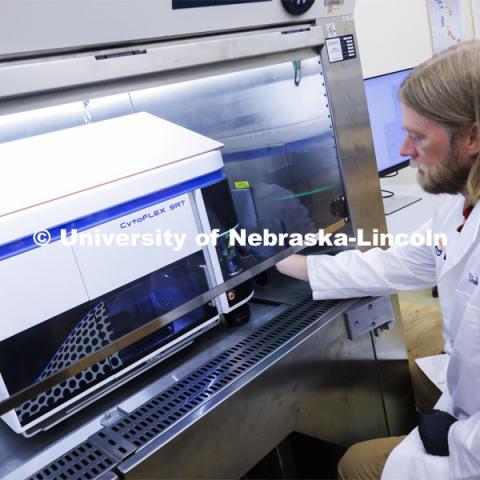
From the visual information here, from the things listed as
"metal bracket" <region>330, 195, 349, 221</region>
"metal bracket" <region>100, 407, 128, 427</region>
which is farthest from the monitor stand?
"metal bracket" <region>100, 407, 128, 427</region>

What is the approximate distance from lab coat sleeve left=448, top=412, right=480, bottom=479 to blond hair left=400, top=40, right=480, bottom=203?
1.66ft

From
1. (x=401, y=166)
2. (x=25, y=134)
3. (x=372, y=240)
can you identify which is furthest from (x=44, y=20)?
(x=401, y=166)

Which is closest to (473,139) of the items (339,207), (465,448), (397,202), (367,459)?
(339,207)

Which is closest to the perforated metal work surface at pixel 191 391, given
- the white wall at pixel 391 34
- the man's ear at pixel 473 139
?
the man's ear at pixel 473 139

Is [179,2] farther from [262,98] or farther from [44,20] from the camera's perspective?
[262,98]

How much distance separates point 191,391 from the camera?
2.93 ft

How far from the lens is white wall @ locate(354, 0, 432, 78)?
2449 millimetres

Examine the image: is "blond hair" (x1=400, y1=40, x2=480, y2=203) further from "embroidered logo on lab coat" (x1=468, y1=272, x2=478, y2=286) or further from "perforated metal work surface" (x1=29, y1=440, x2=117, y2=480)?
"perforated metal work surface" (x1=29, y1=440, x2=117, y2=480)

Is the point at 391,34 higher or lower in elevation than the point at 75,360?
higher

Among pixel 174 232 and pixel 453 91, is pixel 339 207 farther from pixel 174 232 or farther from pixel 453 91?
pixel 174 232

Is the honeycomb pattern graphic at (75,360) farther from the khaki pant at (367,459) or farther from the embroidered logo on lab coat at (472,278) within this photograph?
the embroidered logo on lab coat at (472,278)

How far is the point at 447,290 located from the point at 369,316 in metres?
0.20

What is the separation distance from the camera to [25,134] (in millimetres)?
1006

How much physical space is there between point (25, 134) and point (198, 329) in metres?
0.59
